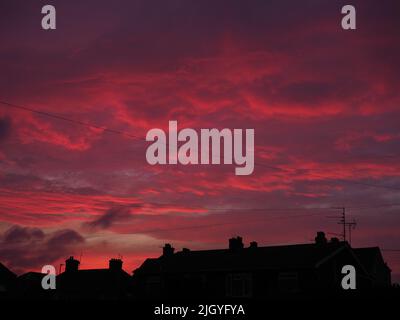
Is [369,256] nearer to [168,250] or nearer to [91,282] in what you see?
[168,250]

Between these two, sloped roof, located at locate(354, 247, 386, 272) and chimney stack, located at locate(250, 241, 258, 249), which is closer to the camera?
chimney stack, located at locate(250, 241, 258, 249)

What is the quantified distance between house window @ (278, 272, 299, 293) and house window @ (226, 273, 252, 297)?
307cm

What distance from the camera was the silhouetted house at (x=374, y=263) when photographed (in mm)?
75875

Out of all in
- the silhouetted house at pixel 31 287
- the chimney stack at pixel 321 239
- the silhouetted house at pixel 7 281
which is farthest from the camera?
the silhouetted house at pixel 7 281

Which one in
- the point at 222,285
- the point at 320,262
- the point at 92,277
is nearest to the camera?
the point at 320,262

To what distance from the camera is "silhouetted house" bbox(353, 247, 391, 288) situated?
249ft

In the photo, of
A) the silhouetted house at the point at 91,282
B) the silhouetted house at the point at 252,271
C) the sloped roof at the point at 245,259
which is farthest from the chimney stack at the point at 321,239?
the silhouetted house at the point at 91,282

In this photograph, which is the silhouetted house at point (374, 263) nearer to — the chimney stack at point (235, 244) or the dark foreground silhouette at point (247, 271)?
the dark foreground silhouette at point (247, 271)

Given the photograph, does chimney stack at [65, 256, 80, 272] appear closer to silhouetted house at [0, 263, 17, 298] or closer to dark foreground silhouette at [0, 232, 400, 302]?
silhouetted house at [0, 263, 17, 298]

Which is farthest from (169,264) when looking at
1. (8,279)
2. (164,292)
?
(8,279)

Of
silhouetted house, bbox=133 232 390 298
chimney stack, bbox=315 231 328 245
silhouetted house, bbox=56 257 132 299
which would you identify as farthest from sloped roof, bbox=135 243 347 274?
silhouetted house, bbox=56 257 132 299
